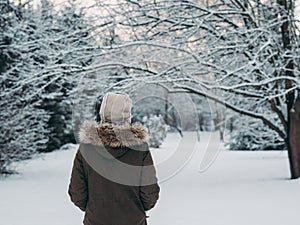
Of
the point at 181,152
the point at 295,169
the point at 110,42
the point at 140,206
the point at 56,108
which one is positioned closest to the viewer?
the point at 140,206

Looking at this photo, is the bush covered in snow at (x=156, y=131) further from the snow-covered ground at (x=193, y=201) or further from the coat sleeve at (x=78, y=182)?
the coat sleeve at (x=78, y=182)

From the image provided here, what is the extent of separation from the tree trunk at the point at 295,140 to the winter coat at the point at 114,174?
22.6ft

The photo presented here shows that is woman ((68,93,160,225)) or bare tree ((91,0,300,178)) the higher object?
bare tree ((91,0,300,178))

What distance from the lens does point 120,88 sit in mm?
8797

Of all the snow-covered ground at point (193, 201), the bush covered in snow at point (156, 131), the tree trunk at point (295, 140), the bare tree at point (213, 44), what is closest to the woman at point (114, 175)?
the snow-covered ground at point (193, 201)

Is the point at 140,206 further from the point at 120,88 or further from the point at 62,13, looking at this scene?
the point at 62,13

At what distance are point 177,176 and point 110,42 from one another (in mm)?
4052

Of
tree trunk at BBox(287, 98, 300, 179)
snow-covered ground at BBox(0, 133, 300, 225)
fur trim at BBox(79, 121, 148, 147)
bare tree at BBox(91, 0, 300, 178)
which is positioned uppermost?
bare tree at BBox(91, 0, 300, 178)

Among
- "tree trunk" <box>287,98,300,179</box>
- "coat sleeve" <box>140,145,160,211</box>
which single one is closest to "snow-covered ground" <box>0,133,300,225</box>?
"tree trunk" <box>287,98,300,179</box>

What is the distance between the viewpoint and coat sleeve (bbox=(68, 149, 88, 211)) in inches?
117

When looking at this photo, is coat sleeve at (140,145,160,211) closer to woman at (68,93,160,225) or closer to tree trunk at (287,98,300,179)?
woman at (68,93,160,225)

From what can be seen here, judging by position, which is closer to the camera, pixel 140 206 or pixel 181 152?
pixel 140 206

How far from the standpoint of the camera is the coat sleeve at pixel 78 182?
9.71ft

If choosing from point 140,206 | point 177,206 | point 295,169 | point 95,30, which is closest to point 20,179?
point 95,30
